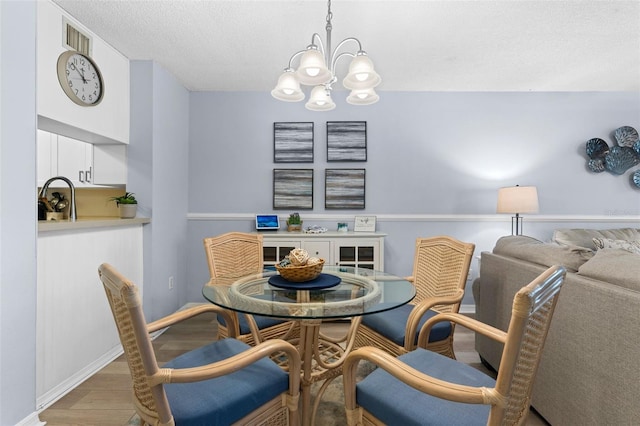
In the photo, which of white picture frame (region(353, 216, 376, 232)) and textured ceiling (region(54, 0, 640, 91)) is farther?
white picture frame (region(353, 216, 376, 232))

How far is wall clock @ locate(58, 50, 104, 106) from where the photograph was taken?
2188mm

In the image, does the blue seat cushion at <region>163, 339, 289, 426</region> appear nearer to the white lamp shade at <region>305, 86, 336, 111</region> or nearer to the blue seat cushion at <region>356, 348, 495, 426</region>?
the blue seat cushion at <region>356, 348, 495, 426</region>

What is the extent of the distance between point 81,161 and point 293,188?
1.96 metres

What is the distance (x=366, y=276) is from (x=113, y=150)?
2.50 m

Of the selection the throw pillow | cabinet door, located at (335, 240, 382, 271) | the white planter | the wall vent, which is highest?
the wall vent

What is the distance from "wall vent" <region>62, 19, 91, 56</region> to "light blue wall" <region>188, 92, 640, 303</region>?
128 centimetres

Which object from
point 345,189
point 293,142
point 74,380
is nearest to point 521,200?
point 345,189

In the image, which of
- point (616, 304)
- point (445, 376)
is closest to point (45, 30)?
point (445, 376)

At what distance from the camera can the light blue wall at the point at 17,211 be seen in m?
1.50

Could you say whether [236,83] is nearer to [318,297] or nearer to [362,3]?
[362,3]

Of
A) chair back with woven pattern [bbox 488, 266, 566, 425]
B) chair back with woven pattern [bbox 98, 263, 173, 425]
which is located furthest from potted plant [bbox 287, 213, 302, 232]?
chair back with woven pattern [bbox 488, 266, 566, 425]

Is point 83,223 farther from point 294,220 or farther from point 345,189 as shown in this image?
point 345,189

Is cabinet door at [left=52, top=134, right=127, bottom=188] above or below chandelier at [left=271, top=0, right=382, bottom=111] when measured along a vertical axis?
below

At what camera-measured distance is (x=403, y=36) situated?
8.14ft
